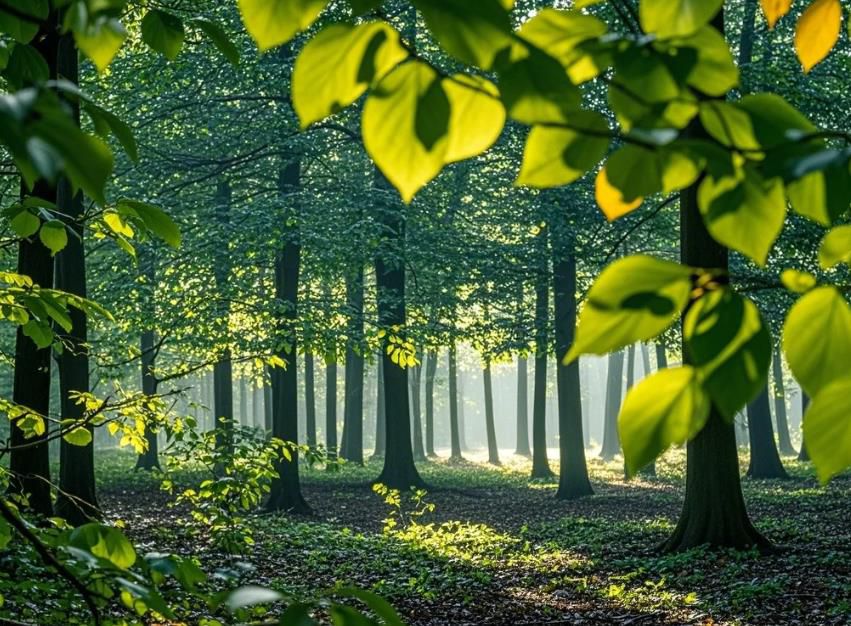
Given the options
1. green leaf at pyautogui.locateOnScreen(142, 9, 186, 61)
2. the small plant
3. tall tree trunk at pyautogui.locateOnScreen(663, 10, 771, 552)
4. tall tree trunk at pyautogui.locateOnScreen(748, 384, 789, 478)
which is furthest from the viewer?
tall tree trunk at pyautogui.locateOnScreen(748, 384, 789, 478)

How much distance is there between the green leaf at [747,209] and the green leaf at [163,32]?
142 centimetres

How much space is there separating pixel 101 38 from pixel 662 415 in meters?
0.73

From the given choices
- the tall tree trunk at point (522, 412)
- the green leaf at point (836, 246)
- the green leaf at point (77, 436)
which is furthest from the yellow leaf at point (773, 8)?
the tall tree trunk at point (522, 412)

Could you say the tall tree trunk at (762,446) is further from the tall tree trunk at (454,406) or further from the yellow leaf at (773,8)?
the yellow leaf at (773,8)

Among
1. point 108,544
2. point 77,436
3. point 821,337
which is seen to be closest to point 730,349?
point 821,337

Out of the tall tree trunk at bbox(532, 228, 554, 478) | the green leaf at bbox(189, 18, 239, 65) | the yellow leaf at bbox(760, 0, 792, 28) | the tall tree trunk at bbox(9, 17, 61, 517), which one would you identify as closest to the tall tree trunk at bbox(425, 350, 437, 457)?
the tall tree trunk at bbox(532, 228, 554, 478)

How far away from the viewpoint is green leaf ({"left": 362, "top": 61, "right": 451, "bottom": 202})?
0.65 m

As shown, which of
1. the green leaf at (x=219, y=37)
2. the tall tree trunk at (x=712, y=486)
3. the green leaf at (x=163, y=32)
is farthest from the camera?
the tall tree trunk at (x=712, y=486)

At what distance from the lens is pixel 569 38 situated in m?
0.74

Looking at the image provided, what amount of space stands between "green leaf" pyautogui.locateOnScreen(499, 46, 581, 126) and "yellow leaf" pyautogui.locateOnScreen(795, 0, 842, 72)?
0.48 meters

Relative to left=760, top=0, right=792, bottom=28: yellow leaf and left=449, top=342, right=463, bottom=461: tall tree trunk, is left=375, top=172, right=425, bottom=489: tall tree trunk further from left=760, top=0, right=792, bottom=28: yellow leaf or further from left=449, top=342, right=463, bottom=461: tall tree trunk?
left=760, top=0, right=792, bottom=28: yellow leaf

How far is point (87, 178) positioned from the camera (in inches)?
22.2

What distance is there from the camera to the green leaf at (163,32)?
1817 millimetres

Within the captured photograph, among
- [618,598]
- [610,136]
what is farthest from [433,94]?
[618,598]
